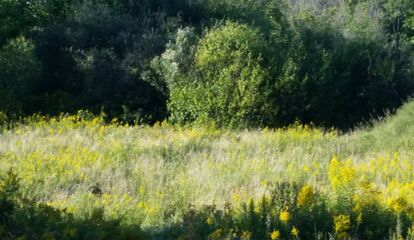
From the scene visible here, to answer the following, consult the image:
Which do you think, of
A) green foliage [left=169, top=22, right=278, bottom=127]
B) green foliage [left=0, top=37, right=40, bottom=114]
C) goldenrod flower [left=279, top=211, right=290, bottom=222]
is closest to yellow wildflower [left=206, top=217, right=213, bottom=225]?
goldenrod flower [left=279, top=211, right=290, bottom=222]

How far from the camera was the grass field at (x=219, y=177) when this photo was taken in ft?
19.8

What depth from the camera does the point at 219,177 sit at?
28.6 ft

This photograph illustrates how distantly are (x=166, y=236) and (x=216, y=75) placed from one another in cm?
1180

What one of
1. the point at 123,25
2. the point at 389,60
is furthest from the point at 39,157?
the point at 389,60

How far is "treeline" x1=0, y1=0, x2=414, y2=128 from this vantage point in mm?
17359

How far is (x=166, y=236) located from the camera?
5879mm

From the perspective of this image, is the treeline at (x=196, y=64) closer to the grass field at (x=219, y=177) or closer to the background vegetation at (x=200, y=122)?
the background vegetation at (x=200, y=122)

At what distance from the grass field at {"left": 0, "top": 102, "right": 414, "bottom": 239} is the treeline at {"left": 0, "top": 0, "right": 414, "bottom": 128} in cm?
383

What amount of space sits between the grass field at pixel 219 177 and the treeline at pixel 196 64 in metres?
3.83

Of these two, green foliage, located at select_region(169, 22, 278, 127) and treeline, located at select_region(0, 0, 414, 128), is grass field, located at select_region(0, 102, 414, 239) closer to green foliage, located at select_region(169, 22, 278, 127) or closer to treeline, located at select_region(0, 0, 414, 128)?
green foliage, located at select_region(169, 22, 278, 127)

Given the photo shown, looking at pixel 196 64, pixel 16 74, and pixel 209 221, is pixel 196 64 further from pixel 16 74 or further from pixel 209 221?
pixel 209 221

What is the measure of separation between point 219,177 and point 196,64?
9442mm

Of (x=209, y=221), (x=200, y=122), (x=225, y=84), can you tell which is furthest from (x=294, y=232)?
(x=225, y=84)

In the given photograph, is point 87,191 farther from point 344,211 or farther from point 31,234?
point 344,211
